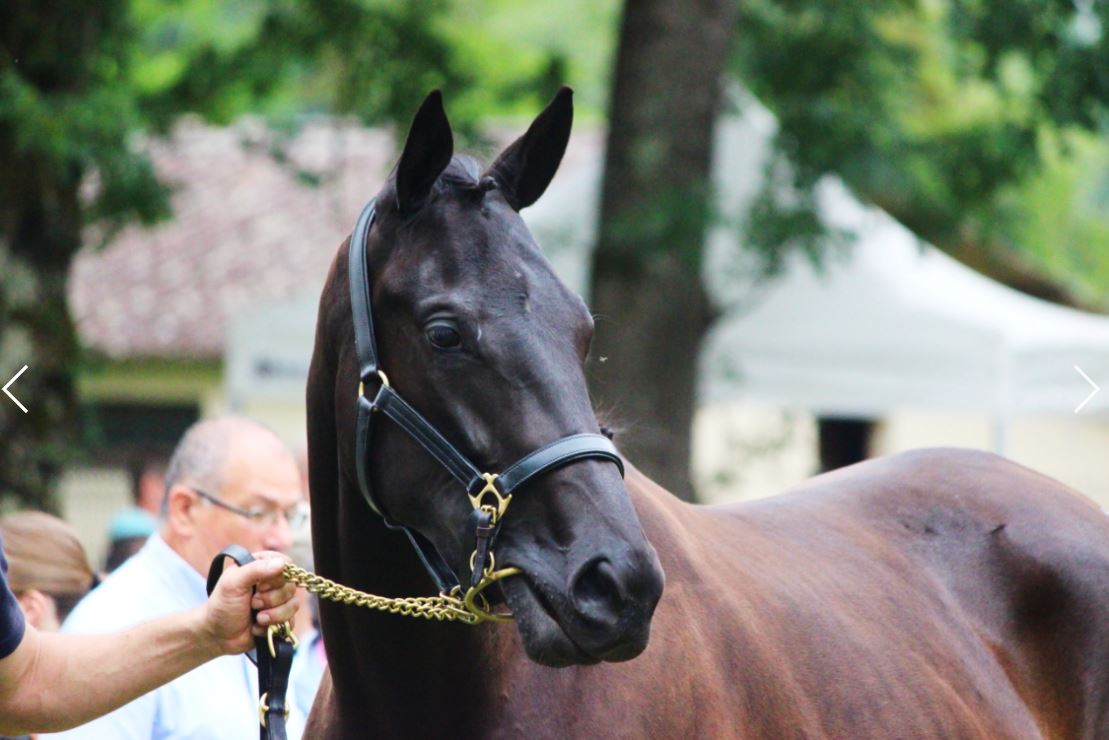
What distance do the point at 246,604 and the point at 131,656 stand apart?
263mm

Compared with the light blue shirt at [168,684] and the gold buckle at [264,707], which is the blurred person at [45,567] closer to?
the light blue shirt at [168,684]

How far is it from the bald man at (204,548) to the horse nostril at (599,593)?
5.71 ft

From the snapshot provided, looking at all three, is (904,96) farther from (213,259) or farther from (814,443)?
(213,259)

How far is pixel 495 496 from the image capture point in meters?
2.64

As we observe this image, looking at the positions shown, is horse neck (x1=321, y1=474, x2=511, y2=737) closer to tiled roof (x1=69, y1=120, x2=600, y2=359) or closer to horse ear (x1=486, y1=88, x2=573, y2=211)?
horse ear (x1=486, y1=88, x2=573, y2=211)

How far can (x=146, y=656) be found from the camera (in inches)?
115

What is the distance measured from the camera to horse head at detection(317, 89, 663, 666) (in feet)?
8.27

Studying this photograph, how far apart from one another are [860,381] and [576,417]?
7308 millimetres

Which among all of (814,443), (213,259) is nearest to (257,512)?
(814,443)

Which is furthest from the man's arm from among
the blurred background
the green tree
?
the green tree

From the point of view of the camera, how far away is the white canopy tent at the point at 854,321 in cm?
884

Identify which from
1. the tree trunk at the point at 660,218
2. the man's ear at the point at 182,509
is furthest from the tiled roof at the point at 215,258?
the man's ear at the point at 182,509

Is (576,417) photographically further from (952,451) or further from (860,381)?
(860,381)

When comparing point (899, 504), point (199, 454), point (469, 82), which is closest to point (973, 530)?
point (899, 504)
